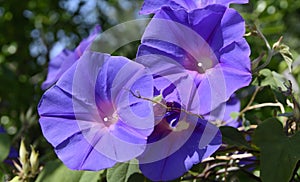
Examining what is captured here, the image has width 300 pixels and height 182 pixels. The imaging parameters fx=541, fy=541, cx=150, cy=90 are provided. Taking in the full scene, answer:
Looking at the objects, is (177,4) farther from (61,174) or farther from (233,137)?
(61,174)

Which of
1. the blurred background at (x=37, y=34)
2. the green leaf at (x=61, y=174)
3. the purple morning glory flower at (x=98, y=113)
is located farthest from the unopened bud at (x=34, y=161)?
the blurred background at (x=37, y=34)

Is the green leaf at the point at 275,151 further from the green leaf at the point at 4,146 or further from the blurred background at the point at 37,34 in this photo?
the blurred background at the point at 37,34

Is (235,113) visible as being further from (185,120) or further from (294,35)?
(294,35)

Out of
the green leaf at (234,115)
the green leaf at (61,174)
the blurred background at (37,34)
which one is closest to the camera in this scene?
the green leaf at (61,174)

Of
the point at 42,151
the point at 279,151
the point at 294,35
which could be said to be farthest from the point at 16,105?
the point at 294,35

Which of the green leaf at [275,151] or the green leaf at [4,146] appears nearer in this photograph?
the green leaf at [275,151]

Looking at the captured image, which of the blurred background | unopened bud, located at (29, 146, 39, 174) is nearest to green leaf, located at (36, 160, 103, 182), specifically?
unopened bud, located at (29, 146, 39, 174)
